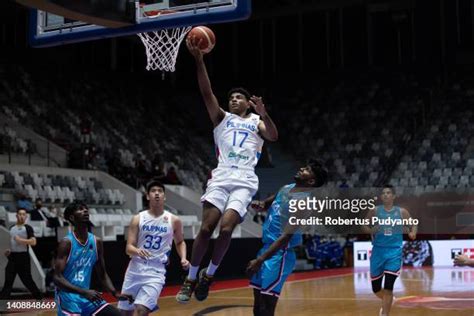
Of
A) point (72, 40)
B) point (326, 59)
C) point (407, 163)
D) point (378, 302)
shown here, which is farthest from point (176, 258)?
point (326, 59)

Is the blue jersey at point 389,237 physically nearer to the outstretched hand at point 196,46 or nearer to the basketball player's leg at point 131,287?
the basketball player's leg at point 131,287

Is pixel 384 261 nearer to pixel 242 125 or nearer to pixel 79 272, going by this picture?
pixel 242 125

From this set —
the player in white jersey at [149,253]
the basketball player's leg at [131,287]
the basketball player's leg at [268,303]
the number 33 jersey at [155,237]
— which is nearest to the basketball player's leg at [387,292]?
the basketball player's leg at [268,303]

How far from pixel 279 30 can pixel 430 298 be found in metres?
18.1

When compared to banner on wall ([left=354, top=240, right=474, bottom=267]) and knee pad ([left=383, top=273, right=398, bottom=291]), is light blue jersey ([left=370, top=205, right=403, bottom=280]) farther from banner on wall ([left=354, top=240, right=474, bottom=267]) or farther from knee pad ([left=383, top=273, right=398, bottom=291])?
banner on wall ([left=354, top=240, right=474, bottom=267])

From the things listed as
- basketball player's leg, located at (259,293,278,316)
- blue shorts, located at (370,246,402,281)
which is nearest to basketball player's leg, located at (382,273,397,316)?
blue shorts, located at (370,246,402,281)

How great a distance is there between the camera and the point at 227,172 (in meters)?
6.00

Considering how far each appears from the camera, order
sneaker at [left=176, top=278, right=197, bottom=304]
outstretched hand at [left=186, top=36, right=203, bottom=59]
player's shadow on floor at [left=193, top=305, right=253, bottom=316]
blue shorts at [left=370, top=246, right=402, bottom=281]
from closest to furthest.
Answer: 1. sneaker at [left=176, top=278, right=197, bottom=304]
2. outstretched hand at [left=186, top=36, right=203, bottom=59]
3. blue shorts at [left=370, top=246, right=402, bottom=281]
4. player's shadow on floor at [left=193, top=305, right=253, bottom=316]

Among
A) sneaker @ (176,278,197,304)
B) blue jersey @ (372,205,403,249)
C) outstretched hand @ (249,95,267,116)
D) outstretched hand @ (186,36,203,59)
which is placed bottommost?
sneaker @ (176,278,197,304)

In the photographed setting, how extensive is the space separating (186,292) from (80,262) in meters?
1.16

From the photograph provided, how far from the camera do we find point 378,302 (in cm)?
1198

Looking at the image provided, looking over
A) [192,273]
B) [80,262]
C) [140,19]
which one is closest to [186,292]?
[192,273]

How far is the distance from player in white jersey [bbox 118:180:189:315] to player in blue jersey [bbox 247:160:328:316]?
0.71 m

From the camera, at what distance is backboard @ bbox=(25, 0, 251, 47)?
24.9 ft
